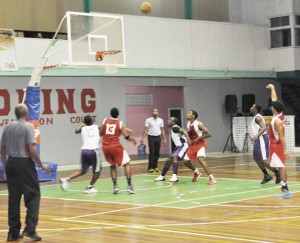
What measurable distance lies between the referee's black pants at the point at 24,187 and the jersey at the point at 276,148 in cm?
584

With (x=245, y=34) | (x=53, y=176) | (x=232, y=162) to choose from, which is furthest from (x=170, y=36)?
(x=53, y=176)

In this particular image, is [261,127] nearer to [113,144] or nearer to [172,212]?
[113,144]

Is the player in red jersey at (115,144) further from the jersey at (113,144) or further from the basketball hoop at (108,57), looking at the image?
the basketball hoop at (108,57)

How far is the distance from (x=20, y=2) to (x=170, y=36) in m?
6.28

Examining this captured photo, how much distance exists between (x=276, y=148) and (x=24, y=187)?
6.12m

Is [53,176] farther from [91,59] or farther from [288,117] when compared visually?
[288,117]

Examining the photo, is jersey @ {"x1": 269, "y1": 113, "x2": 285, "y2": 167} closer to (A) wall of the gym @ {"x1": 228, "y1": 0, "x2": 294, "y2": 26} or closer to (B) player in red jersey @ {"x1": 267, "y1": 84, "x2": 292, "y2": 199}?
(B) player in red jersey @ {"x1": 267, "y1": 84, "x2": 292, "y2": 199}

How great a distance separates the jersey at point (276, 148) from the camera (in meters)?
14.2

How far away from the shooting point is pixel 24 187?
10.1 m

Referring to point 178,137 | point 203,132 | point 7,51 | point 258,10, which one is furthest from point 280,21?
point 203,132

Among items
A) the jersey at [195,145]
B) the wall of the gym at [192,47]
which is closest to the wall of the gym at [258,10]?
the wall of the gym at [192,47]

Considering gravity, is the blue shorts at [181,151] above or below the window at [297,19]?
below

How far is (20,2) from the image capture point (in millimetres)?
27344

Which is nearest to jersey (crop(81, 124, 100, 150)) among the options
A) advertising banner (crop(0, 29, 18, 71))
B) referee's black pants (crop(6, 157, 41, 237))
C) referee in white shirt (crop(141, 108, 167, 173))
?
referee in white shirt (crop(141, 108, 167, 173))
